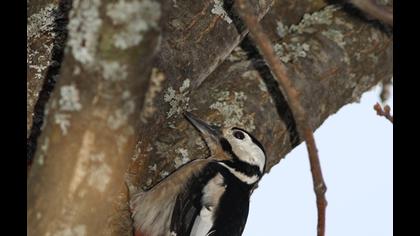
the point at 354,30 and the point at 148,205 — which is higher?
the point at 354,30

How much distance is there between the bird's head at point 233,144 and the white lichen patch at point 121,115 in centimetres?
144

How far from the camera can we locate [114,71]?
140 cm

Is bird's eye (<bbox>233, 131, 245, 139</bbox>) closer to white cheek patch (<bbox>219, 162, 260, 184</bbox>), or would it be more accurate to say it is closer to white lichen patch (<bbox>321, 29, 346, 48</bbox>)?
white cheek patch (<bbox>219, 162, 260, 184</bbox>)

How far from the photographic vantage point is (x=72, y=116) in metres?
1.43

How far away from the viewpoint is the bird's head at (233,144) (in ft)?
9.58

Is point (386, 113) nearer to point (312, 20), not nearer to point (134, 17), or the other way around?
point (134, 17)

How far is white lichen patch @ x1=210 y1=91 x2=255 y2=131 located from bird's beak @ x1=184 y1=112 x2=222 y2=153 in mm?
68

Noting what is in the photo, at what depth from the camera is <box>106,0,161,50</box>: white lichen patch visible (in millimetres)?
1395

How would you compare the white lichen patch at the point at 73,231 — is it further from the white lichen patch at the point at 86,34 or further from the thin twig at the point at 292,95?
the thin twig at the point at 292,95

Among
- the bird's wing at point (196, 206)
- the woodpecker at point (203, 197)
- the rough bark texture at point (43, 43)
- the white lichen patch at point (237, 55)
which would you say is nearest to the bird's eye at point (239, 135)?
the woodpecker at point (203, 197)

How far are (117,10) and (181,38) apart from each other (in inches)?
54.6

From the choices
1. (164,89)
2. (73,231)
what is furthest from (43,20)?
(73,231)
